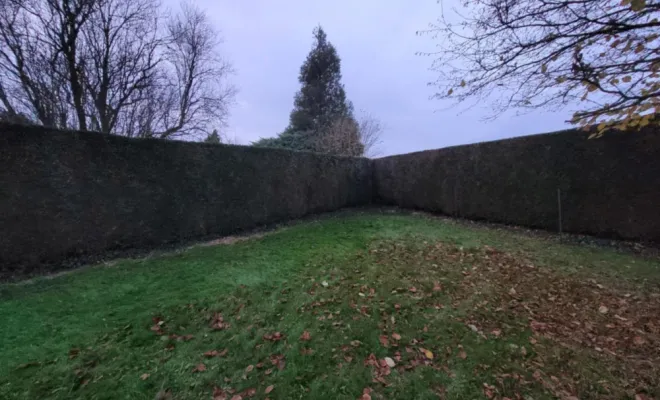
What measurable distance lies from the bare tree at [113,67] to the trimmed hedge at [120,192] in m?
4.88

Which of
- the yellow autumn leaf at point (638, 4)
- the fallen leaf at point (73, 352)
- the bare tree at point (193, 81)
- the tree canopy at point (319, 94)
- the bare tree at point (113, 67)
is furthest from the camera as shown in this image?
the tree canopy at point (319, 94)

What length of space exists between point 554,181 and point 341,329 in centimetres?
678

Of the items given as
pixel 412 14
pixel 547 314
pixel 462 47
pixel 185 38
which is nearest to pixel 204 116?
pixel 185 38

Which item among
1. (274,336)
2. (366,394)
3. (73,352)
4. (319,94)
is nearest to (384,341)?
(366,394)

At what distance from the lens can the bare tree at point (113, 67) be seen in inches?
281

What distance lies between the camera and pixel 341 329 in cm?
259

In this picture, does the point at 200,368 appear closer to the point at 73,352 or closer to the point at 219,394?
the point at 219,394

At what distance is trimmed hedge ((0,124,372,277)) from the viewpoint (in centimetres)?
436

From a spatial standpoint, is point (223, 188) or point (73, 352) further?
point (223, 188)

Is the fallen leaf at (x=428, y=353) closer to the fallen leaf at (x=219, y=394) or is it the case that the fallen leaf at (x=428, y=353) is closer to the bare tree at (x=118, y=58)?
the fallen leaf at (x=219, y=394)

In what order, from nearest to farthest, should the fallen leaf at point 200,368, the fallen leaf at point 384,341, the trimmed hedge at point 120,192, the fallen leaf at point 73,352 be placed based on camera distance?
the fallen leaf at point 200,368 → the fallen leaf at point 73,352 → the fallen leaf at point 384,341 → the trimmed hedge at point 120,192

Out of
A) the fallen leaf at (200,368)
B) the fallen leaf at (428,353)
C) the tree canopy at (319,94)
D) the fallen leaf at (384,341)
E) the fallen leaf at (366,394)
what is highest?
the tree canopy at (319,94)

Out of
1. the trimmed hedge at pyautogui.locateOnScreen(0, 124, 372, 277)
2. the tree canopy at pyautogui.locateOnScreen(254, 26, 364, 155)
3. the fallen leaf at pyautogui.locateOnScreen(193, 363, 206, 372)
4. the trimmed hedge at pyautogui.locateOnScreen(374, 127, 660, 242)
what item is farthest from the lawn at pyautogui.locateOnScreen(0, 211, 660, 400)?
the tree canopy at pyautogui.locateOnScreen(254, 26, 364, 155)

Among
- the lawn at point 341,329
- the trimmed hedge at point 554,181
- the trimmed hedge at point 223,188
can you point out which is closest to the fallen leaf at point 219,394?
the lawn at point 341,329
